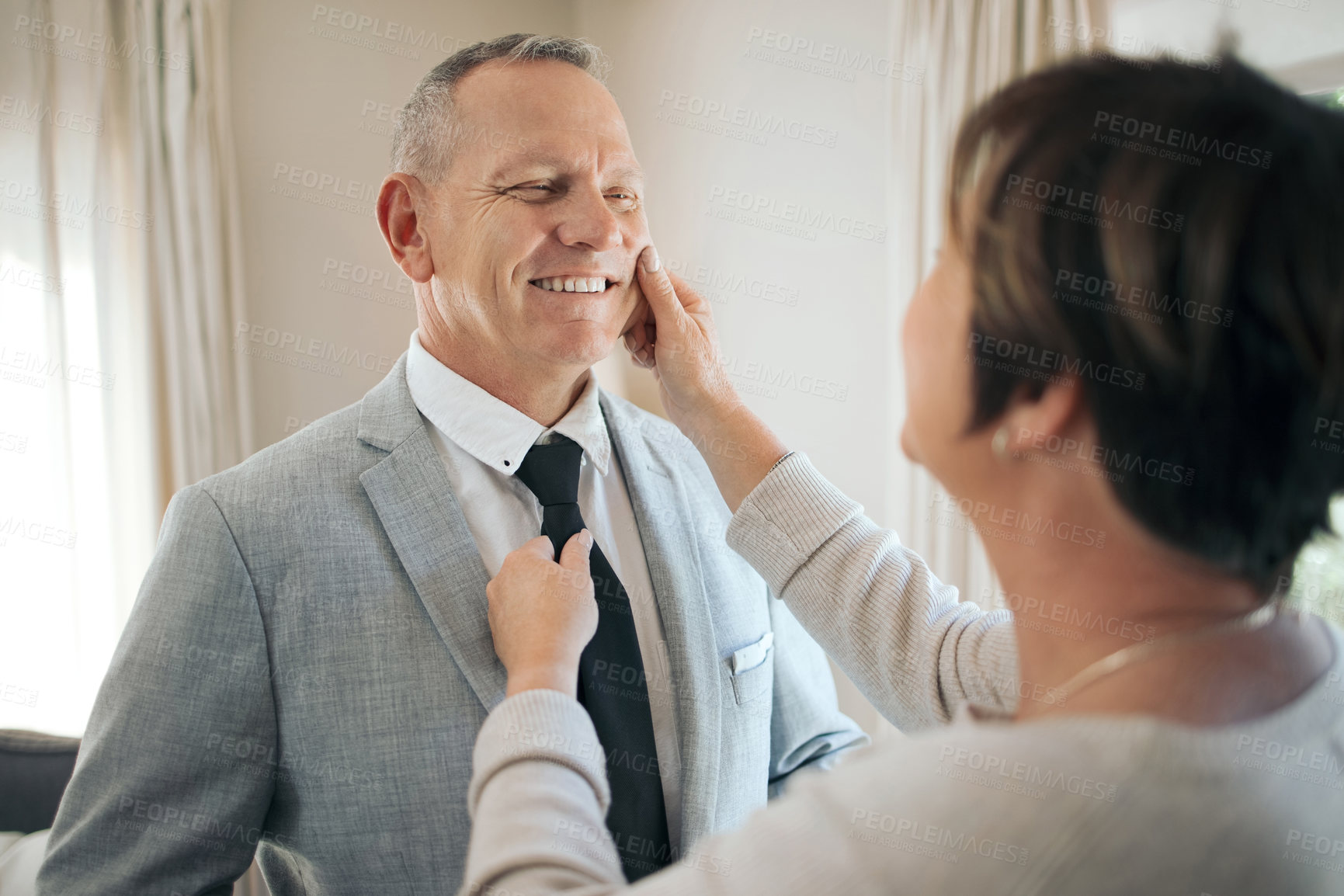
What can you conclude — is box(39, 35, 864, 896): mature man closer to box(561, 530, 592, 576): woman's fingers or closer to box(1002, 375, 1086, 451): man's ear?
box(561, 530, 592, 576): woman's fingers

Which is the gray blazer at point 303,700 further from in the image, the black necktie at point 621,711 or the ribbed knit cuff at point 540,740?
the ribbed knit cuff at point 540,740

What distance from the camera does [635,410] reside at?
1.87 metres

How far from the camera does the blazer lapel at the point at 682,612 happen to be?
136cm

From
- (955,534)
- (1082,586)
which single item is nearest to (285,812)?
(1082,586)

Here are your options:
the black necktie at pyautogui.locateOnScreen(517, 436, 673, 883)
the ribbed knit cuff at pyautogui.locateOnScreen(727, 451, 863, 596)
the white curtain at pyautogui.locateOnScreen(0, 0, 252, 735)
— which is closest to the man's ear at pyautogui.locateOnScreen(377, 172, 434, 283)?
the black necktie at pyautogui.locateOnScreen(517, 436, 673, 883)

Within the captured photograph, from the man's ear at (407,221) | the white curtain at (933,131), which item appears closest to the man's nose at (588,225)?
the man's ear at (407,221)

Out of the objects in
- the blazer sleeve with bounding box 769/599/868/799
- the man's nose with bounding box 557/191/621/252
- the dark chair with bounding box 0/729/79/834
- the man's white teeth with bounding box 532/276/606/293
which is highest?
the man's nose with bounding box 557/191/621/252

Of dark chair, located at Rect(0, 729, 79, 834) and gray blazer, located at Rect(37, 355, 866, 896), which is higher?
gray blazer, located at Rect(37, 355, 866, 896)

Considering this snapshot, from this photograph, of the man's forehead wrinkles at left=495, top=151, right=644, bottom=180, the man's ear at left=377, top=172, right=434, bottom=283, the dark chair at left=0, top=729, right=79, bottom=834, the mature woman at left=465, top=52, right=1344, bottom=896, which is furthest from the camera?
the dark chair at left=0, top=729, right=79, bottom=834

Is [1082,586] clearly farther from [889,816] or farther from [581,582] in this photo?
[581,582]

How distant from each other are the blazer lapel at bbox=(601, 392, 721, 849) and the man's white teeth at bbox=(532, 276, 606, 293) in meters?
0.29

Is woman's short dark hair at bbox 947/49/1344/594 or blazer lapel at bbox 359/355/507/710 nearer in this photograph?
woman's short dark hair at bbox 947/49/1344/594

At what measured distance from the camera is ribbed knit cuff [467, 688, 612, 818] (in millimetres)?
947

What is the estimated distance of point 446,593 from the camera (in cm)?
128
